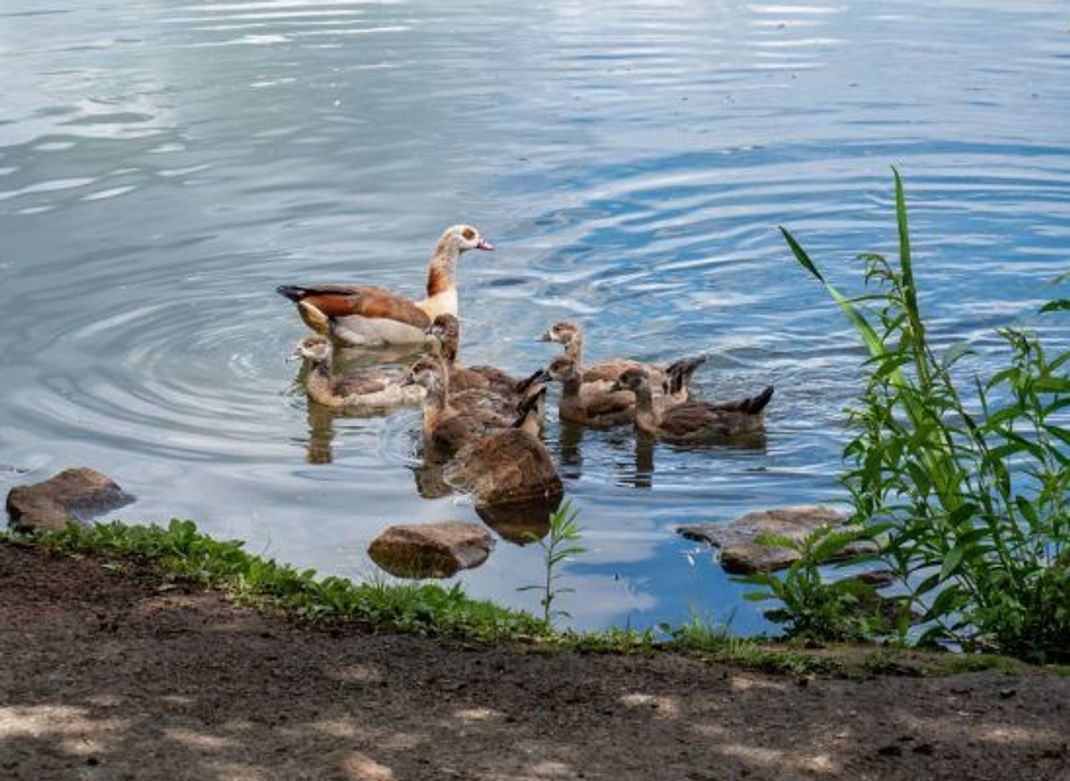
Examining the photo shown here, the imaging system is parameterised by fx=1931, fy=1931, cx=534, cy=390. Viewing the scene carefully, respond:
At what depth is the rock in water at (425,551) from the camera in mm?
9914

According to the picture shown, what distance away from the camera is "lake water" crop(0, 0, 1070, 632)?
11617mm

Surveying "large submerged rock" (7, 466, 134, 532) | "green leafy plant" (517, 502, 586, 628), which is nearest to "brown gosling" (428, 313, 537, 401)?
"green leafy plant" (517, 502, 586, 628)

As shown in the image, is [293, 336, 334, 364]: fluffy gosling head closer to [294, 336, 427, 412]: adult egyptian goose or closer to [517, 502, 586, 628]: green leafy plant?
[294, 336, 427, 412]: adult egyptian goose

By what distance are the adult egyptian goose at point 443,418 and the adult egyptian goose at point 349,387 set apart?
0.31 m

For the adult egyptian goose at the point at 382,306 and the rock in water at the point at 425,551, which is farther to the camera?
the adult egyptian goose at the point at 382,306

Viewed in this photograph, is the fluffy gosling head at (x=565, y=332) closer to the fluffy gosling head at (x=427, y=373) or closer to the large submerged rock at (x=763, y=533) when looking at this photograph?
the fluffy gosling head at (x=427, y=373)

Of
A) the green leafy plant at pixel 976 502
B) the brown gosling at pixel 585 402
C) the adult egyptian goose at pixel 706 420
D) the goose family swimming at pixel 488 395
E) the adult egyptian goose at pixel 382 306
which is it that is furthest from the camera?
the adult egyptian goose at pixel 382 306

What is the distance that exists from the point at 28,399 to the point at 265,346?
2209mm

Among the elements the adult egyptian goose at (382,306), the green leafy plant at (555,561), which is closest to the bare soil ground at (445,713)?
the green leafy plant at (555,561)

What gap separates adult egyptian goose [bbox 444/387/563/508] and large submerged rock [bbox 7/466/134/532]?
2033 millimetres

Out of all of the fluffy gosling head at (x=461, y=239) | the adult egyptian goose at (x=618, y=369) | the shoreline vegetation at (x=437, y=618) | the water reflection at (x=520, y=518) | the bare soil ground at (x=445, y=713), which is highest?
the fluffy gosling head at (x=461, y=239)

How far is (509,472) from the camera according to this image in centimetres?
1136

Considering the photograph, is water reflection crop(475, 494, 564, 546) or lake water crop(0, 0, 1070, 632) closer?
water reflection crop(475, 494, 564, 546)

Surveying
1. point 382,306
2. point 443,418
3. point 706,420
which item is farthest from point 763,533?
point 382,306
